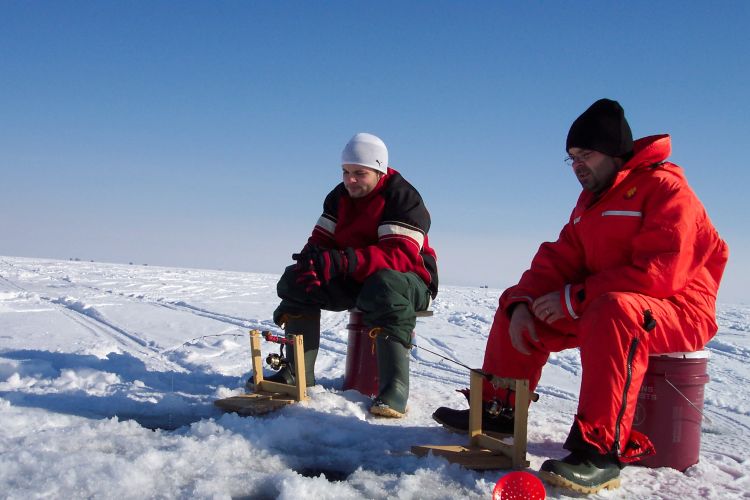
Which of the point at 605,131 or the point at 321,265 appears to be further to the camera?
the point at 321,265

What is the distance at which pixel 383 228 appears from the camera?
3.12m

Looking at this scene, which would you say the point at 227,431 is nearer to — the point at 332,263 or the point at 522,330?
the point at 332,263

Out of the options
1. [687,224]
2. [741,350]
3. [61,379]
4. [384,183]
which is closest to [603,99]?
[687,224]

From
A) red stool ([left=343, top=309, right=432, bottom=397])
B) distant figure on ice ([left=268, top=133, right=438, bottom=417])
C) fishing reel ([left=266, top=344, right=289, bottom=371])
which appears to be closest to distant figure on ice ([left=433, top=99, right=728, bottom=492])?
distant figure on ice ([left=268, top=133, right=438, bottom=417])

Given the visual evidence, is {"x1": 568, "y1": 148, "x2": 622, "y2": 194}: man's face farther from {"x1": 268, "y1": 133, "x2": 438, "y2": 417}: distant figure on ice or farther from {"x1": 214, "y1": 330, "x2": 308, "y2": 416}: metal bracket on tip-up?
{"x1": 214, "y1": 330, "x2": 308, "y2": 416}: metal bracket on tip-up

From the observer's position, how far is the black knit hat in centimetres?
239

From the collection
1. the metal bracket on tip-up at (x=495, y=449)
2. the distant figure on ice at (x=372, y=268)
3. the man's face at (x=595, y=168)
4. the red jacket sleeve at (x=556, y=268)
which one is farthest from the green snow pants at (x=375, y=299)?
the man's face at (x=595, y=168)

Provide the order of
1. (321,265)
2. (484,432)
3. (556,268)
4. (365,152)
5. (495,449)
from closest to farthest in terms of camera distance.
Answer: (495,449) → (484,432) → (556,268) → (321,265) → (365,152)

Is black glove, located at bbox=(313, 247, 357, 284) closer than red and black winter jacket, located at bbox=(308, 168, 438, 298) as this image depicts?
Yes

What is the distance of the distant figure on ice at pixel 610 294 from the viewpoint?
194cm

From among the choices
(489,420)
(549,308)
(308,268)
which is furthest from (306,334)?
(549,308)

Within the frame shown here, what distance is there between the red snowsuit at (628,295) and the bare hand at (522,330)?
4 cm

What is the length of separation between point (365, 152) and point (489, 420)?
151 centimetres

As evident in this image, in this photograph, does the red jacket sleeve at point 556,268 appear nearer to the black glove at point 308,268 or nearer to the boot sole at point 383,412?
the boot sole at point 383,412
